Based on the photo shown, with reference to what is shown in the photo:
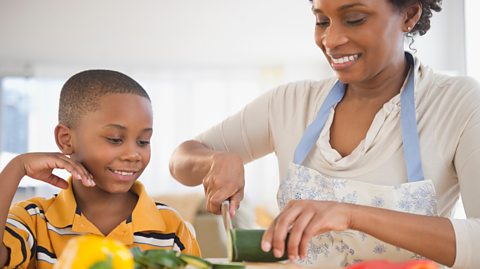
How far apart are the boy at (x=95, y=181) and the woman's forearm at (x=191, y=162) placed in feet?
0.58

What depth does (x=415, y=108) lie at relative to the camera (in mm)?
1521

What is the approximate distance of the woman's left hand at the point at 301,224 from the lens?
1.00 meters

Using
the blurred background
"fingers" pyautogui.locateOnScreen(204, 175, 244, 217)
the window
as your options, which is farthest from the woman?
the window

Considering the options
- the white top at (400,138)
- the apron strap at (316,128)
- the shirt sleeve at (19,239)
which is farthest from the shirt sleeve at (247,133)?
the shirt sleeve at (19,239)

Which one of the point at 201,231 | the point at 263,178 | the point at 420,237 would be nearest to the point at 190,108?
the point at 263,178

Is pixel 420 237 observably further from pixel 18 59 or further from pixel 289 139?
pixel 18 59

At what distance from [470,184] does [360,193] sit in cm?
25

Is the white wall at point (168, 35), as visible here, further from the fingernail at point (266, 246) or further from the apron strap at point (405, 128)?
the fingernail at point (266, 246)

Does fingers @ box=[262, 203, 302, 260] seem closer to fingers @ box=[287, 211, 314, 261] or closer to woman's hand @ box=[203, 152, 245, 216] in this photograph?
fingers @ box=[287, 211, 314, 261]

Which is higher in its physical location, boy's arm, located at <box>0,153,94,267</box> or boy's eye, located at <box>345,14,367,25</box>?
boy's eye, located at <box>345,14,367,25</box>

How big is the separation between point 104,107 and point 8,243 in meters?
0.36

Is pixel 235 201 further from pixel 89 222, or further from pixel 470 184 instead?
pixel 470 184

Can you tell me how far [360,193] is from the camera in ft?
4.91

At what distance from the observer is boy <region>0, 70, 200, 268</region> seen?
1292 millimetres
